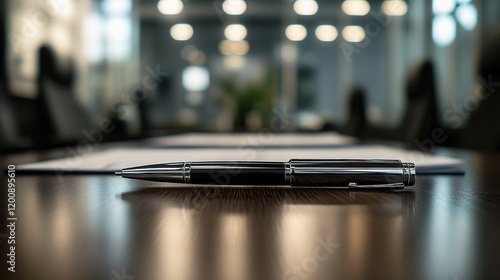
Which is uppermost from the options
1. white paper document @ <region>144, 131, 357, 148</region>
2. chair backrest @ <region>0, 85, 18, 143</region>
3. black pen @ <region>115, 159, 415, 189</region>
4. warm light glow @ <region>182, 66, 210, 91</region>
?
warm light glow @ <region>182, 66, 210, 91</region>

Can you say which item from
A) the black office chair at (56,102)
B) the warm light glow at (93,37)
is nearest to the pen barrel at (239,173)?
the black office chair at (56,102)

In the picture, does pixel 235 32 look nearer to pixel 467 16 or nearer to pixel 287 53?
pixel 287 53

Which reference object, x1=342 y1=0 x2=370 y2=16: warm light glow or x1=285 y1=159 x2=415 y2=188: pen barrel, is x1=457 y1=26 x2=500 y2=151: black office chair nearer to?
x1=285 y1=159 x2=415 y2=188: pen barrel

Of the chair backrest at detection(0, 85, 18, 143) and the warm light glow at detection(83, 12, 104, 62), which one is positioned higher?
the warm light glow at detection(83, 12, 104, 62)

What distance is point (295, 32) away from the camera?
216 inches

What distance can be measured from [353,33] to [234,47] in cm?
140

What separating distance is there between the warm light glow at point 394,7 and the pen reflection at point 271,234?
5.10 metres

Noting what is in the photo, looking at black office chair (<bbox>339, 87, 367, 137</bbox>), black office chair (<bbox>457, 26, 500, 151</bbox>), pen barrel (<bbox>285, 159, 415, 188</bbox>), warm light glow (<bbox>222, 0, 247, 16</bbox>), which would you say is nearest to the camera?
pen barrel (<bbox>285, 159, 415, 188</bbox>)

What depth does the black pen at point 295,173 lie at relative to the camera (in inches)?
11.7

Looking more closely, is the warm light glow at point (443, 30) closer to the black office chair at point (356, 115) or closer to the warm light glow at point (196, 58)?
the black office chair at point (356, 115)

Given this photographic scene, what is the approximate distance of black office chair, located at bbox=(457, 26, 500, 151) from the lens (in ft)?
3.81

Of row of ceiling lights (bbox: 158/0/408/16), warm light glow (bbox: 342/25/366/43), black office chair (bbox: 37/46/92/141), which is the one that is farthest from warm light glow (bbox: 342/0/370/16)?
black office chair (bbox: 37/46/92/141)

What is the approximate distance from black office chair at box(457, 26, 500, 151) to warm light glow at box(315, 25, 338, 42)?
4324 mm

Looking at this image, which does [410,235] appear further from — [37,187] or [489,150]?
[489,150]
